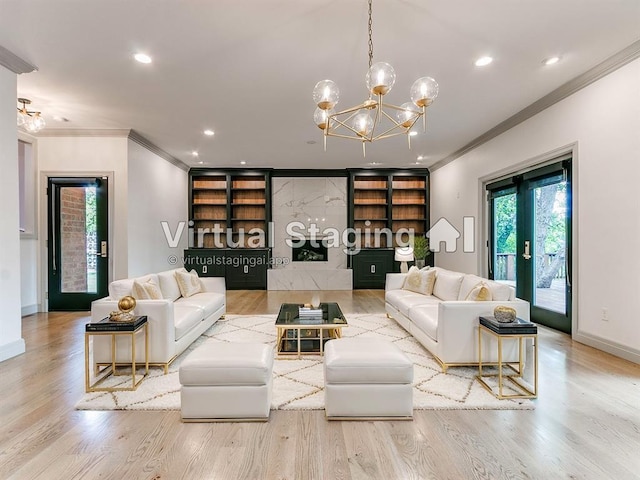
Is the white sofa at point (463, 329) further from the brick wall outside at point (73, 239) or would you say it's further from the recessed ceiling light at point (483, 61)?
the brick wall outside at point (73, 239)

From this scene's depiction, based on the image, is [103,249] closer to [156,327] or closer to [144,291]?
[144,291]

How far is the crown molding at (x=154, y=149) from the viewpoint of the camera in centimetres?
544

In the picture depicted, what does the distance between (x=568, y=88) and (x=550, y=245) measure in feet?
6.34

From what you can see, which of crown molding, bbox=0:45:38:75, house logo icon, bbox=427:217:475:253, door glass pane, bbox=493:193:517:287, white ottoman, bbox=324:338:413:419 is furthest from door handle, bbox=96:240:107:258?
door glass pane, bbox=493:193:517:287

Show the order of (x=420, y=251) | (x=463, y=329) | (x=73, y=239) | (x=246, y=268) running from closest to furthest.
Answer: (x=463, y=329) → (x=73, y=239) → (x=420, y=251) → (x=246, y=268)

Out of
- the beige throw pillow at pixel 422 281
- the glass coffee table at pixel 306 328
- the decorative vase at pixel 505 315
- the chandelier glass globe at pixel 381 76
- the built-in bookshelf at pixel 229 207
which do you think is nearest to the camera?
the chandelier glass globe at pixel 381 76

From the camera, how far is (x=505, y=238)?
5379 millimetres

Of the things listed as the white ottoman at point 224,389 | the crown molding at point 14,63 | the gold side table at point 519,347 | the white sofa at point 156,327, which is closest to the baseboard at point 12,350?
the white sofa at point 156,327

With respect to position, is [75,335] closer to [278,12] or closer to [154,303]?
[154,303]

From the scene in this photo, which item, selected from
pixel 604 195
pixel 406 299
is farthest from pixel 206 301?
pixel 604 195

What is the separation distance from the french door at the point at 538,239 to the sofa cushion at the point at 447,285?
135cm

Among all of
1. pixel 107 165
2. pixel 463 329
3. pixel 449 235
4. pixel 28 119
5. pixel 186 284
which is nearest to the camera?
pixel 463 329

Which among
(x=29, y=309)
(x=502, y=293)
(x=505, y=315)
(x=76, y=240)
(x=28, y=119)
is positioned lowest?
(x=29, y=309)

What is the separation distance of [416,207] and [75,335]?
7.34 m
